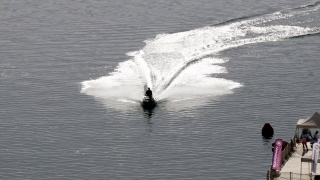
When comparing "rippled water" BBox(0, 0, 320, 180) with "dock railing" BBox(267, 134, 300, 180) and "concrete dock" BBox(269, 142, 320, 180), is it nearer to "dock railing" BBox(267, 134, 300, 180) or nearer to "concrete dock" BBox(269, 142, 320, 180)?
"dock railing" BBox(267, 134, 300, 180)

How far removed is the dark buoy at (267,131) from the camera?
132 m

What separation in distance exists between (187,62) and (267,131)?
3434 cm

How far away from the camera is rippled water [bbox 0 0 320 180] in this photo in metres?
125

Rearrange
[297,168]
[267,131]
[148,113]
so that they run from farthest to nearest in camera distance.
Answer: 1. [148,113]
2. [267,131]
3. [297,168]

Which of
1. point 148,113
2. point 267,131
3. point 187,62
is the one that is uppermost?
point 187,62

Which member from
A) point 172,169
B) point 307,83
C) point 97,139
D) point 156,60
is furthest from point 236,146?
point 156,60

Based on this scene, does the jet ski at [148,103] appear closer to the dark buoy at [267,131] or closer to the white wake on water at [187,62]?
the white wake on water at [187,62]

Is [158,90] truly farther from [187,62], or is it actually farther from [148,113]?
[187,62]

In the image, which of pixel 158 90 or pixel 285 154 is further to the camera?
pixel 158 90

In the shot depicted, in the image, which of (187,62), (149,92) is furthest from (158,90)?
(187,62)

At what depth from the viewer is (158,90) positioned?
15300cm

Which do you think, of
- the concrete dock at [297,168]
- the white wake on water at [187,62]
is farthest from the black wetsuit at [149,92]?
the concrete dock at [297,168]

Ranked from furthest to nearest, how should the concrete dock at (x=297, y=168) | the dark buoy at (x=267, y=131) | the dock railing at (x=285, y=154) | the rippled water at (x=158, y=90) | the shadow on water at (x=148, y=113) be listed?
the shadow on water at (x=148, y=113) → the dark buoy at (x=267, y=131) → the rippled water at (x=158, y=90) → the dock railing at (x=285, y=154) → the concrete dock at (x=297, y=168)

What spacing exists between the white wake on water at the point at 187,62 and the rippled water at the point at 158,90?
209 mm
